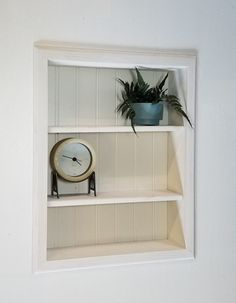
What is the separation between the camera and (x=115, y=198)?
6.68ft

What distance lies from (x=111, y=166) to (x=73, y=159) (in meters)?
0.21

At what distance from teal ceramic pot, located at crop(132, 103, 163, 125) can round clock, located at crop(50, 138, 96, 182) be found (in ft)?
0.86

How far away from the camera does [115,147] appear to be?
7.24 feet

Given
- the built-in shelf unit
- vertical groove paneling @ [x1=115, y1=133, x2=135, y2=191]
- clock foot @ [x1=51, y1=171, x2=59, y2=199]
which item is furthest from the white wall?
vertical groove paneling @ [x1=115, y1=133, x2=135, y2=191]

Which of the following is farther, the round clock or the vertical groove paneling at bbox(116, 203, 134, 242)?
the vertical groove paneling at bbox(116, 203, 134, 242)

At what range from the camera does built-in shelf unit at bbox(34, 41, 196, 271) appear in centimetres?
192

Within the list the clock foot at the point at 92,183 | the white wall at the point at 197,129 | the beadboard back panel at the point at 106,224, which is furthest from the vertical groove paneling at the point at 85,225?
the white wall at the point at 197,129

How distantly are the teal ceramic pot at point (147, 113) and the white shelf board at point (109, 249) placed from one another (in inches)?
22.8

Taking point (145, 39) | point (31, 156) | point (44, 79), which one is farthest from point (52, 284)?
point (145, 39)

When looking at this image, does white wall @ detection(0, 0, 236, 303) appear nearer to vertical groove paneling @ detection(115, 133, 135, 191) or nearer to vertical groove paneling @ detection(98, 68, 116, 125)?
vertical groove paneling @ detection(98, 68, 116, 125)

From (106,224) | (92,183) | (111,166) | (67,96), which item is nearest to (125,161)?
(111,166)

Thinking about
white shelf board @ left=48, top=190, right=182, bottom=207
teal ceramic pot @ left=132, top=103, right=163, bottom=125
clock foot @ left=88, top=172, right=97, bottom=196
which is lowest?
white shelf board @ left=48, top=190, right=182, bottom=207

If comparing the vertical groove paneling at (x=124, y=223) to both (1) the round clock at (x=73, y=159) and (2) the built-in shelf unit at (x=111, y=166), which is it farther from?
(1) the round clock at (x=73, y=159)

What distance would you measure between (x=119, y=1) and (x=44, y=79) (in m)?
0.48
